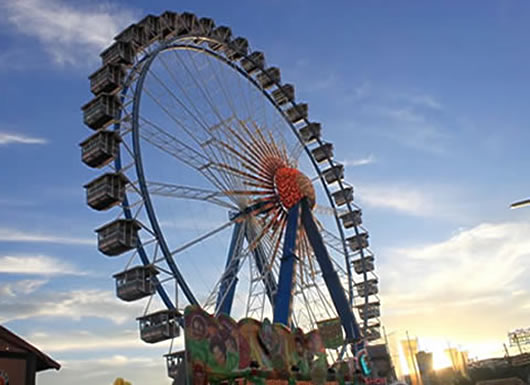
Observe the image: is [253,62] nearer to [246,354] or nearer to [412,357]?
[246,354]

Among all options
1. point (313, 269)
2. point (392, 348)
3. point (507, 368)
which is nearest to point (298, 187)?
point (313, 269)

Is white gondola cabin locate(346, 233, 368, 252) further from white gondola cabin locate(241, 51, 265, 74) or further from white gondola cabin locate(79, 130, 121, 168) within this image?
white gondola cabin locate(79, 130, 121, 168)

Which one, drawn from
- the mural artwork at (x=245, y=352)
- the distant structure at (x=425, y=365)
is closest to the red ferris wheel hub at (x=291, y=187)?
the mural artwork at (x=245, y=352)

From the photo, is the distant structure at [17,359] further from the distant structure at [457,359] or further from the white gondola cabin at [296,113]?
the distant structure at [457,359]

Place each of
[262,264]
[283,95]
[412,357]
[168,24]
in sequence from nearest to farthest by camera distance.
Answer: [168,24] → [262,264] → [283,95] → [412,357]

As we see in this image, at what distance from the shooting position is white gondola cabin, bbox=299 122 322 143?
27594 mm

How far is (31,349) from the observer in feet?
36.7

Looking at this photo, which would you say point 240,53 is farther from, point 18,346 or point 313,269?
point 18,346

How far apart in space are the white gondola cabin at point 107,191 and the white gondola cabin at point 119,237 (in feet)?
1.93

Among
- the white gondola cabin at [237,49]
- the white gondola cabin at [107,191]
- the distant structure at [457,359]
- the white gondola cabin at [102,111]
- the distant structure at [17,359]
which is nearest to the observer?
the distant structure at [17,359]

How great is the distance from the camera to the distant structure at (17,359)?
10586mm

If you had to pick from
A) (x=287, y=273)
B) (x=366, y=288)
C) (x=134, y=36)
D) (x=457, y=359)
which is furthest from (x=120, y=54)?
(x=457, y=359)

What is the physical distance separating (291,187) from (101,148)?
847 cm

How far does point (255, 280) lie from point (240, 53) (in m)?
10.2
